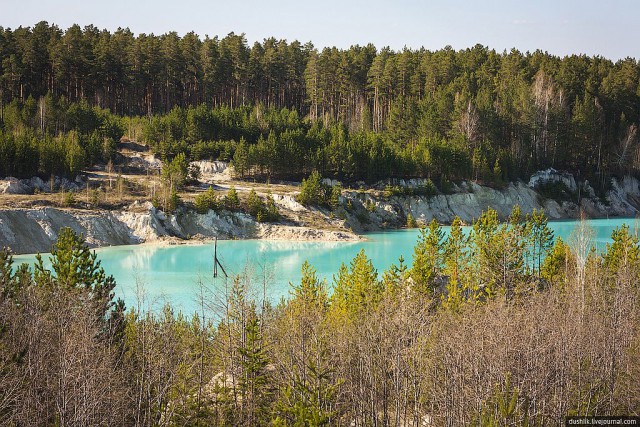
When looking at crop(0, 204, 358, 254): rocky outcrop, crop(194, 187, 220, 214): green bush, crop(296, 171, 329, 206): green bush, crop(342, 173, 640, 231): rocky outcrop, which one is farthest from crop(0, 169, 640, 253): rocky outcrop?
crop(296, 171, 329, 206): green bush

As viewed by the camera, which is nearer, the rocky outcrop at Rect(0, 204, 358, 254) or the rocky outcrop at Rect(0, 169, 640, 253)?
the rocky outcrop at Rect(0, 204, 358, 254)

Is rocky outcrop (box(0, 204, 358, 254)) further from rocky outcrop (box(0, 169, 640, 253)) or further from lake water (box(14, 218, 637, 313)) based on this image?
lake water (box(14, 218, 637, 313))

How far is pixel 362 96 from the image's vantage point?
124375 mm

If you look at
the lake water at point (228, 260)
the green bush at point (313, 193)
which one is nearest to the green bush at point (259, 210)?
the lake water at point (228, 260)

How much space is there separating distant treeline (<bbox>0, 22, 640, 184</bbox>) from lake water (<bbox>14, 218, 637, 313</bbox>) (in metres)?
22.7

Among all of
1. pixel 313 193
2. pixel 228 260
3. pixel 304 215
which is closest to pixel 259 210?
pixel 304 215

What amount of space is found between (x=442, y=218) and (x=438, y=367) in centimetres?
6816

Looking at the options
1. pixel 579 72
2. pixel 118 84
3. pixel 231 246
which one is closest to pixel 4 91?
pixel 118 84

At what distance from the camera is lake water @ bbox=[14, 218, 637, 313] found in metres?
40.9

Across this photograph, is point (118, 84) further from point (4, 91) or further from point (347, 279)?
point (347, 279)

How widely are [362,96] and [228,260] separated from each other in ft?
257

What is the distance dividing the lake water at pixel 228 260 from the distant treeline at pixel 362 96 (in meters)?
22.7

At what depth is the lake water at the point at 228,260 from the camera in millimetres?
40938

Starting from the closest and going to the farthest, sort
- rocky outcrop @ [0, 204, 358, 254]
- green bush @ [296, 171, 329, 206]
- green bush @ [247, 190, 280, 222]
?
rocky outcrop @ [0, 204, 358, 254] < green bush @ [247, 190, 280, 222] < green bush @ [296, 171, 329, 206]
